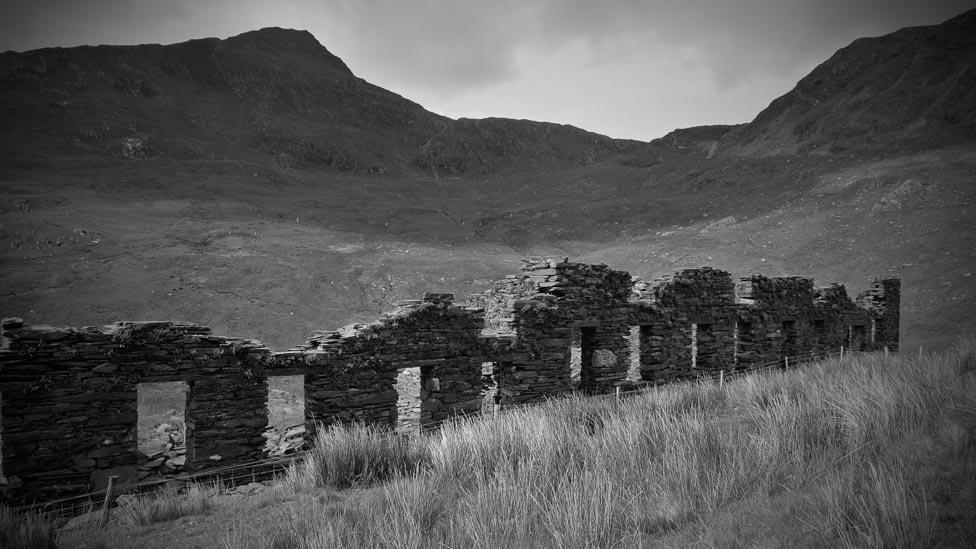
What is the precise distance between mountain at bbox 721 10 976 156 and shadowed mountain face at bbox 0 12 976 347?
11.6 inches

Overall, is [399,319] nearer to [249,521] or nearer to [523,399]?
[523,399]

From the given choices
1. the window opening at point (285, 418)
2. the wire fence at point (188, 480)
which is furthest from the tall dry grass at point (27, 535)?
the window opening at point (285, 418)

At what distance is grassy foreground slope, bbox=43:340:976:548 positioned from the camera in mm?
4477

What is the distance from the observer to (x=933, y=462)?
533cm

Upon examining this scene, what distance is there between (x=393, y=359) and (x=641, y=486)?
745cm

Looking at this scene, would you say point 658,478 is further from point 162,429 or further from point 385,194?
point 385,194

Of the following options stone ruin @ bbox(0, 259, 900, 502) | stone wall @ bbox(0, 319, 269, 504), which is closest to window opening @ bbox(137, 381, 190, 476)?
stone wall @ bbox(0, 319, 269, 504)

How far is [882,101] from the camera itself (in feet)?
194

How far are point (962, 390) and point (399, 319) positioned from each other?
9.78 metres

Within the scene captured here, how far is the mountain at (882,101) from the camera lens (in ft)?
169

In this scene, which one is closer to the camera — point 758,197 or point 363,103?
point 758,197

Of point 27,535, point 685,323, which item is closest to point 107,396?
point 27,535

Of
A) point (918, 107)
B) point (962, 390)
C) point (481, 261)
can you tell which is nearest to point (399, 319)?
point (962, 390)

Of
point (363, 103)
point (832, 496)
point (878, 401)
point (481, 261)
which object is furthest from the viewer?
point (363, 103)
